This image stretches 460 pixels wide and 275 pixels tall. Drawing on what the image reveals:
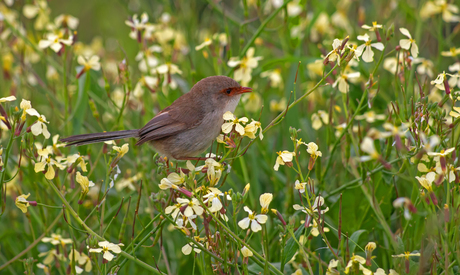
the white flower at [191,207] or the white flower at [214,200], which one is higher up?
the white flower at [214,200]

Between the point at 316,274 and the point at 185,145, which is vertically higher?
the point at 185,145

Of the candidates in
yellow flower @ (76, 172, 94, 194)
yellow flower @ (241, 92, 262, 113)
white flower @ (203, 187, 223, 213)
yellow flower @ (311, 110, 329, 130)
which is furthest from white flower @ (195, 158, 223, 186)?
yellow flower @ (241, 92, 262, 113)

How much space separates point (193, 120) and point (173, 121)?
0.16 m

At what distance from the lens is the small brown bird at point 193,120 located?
147 inches

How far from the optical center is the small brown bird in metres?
3.73

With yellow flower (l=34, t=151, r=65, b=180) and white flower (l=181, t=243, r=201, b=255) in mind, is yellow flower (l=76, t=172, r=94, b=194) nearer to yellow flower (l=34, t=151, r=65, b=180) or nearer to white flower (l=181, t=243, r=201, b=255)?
yellow flower (l=34, t=151, r=65, b=180)

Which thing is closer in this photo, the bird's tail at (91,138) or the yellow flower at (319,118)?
the bird's tail at (91,138)

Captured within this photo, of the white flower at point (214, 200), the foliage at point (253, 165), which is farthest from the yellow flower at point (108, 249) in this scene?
the white flower at point (214, 200)

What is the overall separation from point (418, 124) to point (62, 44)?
269 cm

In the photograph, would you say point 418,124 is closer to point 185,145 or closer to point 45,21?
point 185,145

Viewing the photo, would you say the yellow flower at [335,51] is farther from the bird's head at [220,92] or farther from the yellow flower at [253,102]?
the yellow flower at [253,102]

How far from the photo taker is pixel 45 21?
497 centimetres

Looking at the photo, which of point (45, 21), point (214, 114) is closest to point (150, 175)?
point (214, 114)

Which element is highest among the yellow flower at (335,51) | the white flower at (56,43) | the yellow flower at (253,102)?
the yellow flower at (335,51)
